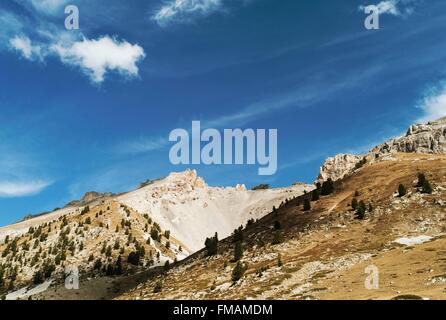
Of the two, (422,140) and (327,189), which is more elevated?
(422,140)

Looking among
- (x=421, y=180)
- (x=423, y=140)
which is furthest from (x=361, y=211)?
(x=423, y=140)

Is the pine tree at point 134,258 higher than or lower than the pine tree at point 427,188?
lower

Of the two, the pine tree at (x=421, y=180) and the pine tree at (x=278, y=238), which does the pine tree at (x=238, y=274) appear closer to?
the pine tree at (x=278, y=238)

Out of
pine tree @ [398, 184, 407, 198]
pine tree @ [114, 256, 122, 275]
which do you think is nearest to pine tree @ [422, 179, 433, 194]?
pine tree @ [398, 184, 407, 198]

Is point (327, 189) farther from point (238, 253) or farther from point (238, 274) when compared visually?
point (238, 274)

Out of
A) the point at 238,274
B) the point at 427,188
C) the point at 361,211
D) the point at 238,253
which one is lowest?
the point at 238,274

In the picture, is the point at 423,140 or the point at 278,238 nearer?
the point at 278,238

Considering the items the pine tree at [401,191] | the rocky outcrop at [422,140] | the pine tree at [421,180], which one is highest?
the rocky outcrop at [422,140]

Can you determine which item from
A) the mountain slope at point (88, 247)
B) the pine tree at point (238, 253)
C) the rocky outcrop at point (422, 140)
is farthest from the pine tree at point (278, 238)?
the rocky outcrop at point (422, 140)
